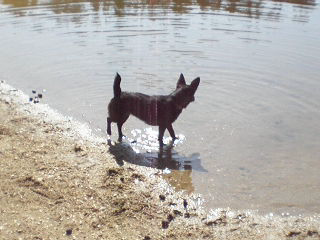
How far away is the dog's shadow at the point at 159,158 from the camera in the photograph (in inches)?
279

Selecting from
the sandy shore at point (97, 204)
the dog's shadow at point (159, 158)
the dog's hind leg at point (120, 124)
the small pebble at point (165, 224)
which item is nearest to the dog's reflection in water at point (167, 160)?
the dog's shadow at point (159, 158)

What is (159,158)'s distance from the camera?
737 cm

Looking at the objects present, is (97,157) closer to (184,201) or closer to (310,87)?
(184,201)

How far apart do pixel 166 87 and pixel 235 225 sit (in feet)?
17.4

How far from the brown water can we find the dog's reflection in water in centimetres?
3

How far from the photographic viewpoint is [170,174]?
6.85m

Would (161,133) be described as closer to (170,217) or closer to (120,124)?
(120,124)

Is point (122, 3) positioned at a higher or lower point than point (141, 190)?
higher

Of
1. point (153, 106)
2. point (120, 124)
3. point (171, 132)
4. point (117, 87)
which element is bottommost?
point (171, 132)

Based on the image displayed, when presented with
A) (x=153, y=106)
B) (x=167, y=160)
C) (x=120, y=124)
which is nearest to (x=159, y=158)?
(x=167, y=160)

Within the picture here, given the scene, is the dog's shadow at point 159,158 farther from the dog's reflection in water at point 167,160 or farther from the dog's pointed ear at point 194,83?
the dog's pointed ear at point 194,83

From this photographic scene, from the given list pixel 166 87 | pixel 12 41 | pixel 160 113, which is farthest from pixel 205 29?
pixel 160 113

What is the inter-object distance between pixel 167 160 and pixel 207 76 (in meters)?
4.21

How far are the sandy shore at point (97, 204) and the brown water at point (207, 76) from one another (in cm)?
41
